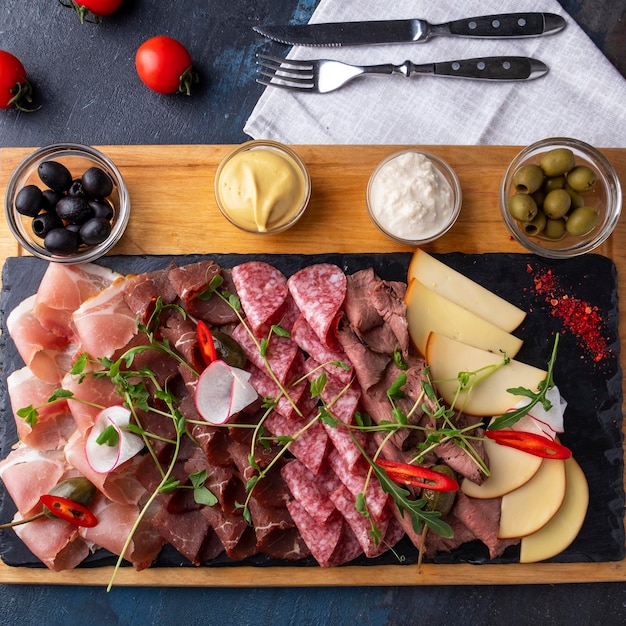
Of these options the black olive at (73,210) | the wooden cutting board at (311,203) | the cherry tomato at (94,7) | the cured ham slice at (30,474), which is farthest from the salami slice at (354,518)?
the cherry tomato at (94,7)

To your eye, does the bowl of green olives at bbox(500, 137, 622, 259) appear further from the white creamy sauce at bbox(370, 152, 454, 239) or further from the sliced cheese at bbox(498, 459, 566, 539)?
the sliced cheese at bbox(498, 459, 566, 539)

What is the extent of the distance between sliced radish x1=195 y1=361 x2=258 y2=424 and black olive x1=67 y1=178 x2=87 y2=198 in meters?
0.87

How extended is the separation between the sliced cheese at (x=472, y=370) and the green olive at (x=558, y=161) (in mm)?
757

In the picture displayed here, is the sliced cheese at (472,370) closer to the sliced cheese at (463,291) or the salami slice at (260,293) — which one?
the sliced cheese at (463,291)

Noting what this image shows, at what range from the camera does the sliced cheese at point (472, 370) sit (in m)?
2.55

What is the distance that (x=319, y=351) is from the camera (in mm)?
2555

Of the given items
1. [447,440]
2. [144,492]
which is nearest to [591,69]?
[447,440]

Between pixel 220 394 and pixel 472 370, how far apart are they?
0.98 meters

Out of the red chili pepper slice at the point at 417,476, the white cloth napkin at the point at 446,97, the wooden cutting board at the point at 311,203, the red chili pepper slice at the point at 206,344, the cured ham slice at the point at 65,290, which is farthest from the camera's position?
the white cloth napkin at the point at 446,97

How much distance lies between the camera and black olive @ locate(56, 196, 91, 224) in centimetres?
254

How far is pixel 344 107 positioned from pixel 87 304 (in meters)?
1.38

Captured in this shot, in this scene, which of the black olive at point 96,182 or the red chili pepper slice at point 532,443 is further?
the black olive at point 96,182

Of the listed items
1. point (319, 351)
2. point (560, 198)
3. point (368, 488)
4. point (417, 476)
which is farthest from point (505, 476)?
point (560, 198)

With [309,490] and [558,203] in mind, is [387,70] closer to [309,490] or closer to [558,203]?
[558,203]
